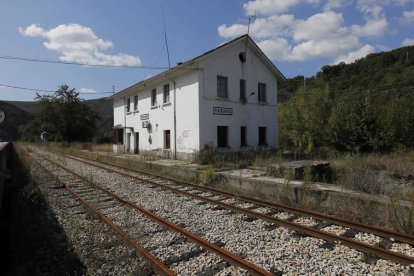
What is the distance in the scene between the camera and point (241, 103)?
2197 cm

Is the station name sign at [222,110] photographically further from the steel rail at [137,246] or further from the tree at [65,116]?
the tree at [65,116]

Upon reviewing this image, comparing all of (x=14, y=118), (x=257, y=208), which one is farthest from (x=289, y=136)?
(x=14, y=118)

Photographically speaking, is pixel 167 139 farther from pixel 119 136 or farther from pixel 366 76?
pixel 366 76

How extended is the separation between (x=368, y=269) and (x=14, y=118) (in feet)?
397

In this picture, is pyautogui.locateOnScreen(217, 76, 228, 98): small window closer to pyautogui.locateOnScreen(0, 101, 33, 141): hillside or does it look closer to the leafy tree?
the leafy tree

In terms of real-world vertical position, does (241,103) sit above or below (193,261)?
above

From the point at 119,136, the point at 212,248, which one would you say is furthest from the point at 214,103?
the point at 212,248

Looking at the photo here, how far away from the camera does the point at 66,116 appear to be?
5753 cm

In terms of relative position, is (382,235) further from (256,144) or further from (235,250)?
(256,144)

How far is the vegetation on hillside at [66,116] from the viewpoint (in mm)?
56991

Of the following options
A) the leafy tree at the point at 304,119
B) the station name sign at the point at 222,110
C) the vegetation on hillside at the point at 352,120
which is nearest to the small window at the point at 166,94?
the station name sign at the point at 222,110

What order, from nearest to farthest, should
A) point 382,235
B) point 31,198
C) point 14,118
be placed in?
point 382,235 < point 31,198 < point 14,118

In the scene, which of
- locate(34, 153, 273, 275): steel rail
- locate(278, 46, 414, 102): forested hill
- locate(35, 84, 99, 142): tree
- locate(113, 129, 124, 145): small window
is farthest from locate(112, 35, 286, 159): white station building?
locate(35, 84, 99, 142): tree

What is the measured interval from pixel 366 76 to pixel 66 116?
5027 cm
